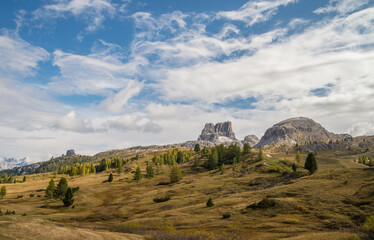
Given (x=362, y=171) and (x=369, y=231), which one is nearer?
(x=369, y=231)

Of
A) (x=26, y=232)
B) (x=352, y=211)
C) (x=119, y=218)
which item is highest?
(x=26, y=232)

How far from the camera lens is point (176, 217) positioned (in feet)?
137

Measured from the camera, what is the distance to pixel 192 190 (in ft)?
266

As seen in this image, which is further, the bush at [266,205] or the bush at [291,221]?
the bush at [266,205]

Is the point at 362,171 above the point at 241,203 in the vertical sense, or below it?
above

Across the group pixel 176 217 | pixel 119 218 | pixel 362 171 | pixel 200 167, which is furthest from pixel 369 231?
pixel 200 167

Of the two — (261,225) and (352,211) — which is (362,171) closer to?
(352,211)

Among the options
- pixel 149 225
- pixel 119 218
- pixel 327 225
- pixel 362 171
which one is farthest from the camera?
pixel 362 171

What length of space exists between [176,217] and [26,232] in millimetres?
27269

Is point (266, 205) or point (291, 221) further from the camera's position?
point (266, 205)

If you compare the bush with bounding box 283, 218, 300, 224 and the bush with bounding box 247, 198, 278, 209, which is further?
the bush with bounding box 247, 198, 278, 209

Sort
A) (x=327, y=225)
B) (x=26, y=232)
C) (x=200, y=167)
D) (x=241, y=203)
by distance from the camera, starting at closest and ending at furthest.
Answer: (x=26, y=232)
(x=327, y=225)
(x=241, y=203)
(x=200, y=167)

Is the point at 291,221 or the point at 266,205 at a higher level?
the point at 266,205

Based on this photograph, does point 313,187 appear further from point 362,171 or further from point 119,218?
point 119,218
